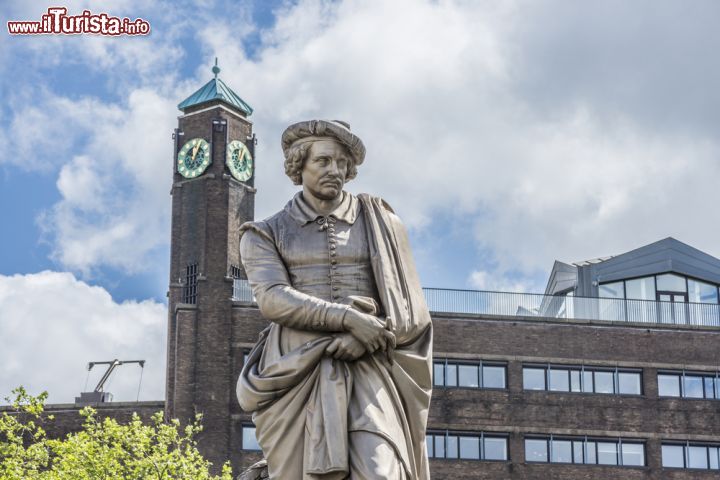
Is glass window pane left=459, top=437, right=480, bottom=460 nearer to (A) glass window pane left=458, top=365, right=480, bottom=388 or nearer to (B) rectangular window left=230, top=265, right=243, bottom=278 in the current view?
(A) glass window pane left=458, top=365, right=480, bottom=388

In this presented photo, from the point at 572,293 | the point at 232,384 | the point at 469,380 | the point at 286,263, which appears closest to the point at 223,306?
the point at 232,384

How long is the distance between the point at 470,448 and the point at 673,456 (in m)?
9.05

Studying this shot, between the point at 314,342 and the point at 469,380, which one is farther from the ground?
the point at 469,380

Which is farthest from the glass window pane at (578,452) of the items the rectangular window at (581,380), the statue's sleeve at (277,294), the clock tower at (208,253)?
the statue's sleeve at (277,294)

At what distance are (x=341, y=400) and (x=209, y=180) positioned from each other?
245 ft

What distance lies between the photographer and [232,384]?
67.4 metres

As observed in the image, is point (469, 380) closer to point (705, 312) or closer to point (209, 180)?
point (705, 312)

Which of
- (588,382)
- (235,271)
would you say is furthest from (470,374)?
(235,271)

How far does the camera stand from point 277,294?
903 centimetres

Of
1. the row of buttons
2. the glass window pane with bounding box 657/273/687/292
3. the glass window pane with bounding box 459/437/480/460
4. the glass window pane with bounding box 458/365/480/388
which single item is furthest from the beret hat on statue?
the glass window pane with bounding box 657/273/687/292

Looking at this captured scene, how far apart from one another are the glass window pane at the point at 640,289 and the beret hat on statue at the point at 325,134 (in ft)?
208

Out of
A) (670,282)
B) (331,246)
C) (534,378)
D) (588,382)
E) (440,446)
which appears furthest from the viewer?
(670,282)

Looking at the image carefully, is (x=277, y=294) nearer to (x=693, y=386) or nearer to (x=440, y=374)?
(x=440, y=374)

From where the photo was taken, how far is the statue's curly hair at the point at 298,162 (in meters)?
9.41
